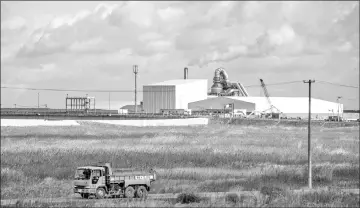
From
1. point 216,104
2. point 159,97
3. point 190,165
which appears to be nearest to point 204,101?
point 216,104

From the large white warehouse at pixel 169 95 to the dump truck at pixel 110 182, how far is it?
454 feet

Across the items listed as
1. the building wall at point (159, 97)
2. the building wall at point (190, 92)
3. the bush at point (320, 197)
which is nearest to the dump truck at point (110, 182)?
the bush at point (320, 197)

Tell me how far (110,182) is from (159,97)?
141149mm

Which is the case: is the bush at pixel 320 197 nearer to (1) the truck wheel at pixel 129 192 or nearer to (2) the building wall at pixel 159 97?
(1) the truck wheel at pixel 129 192

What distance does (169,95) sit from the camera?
173 m

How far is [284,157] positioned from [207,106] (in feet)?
391

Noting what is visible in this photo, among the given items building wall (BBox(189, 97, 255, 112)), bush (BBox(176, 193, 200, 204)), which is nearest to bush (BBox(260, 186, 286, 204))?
bush (BBox(176, 193, 200, 204))

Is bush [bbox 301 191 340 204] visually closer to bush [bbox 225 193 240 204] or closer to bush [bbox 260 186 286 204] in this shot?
bush [bbox 260 186 286 204]

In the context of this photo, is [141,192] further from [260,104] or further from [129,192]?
[260,104]

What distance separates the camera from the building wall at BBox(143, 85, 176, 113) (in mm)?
172500

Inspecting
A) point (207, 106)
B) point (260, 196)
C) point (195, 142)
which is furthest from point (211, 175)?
point (207, 106)

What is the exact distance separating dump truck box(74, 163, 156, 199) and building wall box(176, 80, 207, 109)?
458 ft

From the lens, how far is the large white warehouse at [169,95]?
6801 inches

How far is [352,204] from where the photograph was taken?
3566 centimetres
